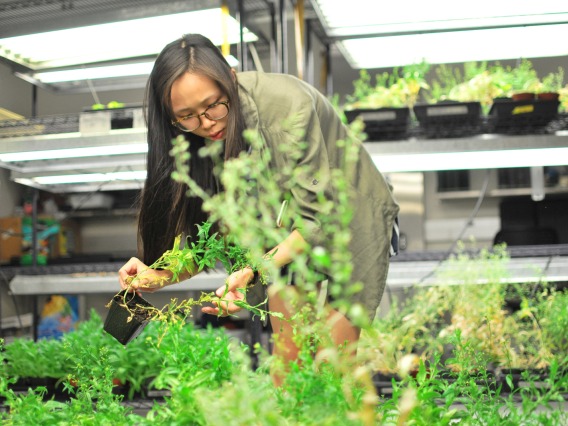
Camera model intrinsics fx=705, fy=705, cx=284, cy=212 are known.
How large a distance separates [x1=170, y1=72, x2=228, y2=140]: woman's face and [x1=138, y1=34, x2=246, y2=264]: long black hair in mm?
13

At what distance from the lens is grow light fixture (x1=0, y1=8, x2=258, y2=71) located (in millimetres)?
2705

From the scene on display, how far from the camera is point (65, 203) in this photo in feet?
21.8

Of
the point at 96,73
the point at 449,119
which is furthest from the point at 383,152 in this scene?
the point at 96,73

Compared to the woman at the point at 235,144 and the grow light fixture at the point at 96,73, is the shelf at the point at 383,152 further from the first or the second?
the woman at the point at 235,144

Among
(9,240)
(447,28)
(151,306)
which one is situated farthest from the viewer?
(9,240)

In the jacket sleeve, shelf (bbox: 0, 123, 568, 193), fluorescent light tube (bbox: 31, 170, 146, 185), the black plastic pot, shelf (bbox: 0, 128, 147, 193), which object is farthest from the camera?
fluorescent light tube (bbox: 31, 170, 146, 185)

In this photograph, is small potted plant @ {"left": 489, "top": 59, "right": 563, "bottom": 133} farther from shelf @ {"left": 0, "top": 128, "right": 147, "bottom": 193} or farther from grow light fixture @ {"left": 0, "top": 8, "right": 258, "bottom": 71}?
shelf @ {"left": 0, "top": 128, "right": 147, "bottom": 193}

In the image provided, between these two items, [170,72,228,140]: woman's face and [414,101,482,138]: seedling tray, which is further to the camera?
[414,101,482,138]: seedling tray

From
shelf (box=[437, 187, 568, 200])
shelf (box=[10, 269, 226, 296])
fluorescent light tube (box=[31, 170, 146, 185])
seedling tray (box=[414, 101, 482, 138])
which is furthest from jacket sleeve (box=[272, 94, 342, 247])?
shelf (box=[437, 187, 568, 200])

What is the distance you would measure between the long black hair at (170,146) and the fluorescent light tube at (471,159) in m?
0.97

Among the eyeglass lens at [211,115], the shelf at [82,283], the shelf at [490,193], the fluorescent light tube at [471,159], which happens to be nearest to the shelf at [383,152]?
the fluorescent light tube at [471,159]

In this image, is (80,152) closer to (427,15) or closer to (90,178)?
(90,178)

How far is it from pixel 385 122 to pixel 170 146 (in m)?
1.15

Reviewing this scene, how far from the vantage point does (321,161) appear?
5.22 feet
